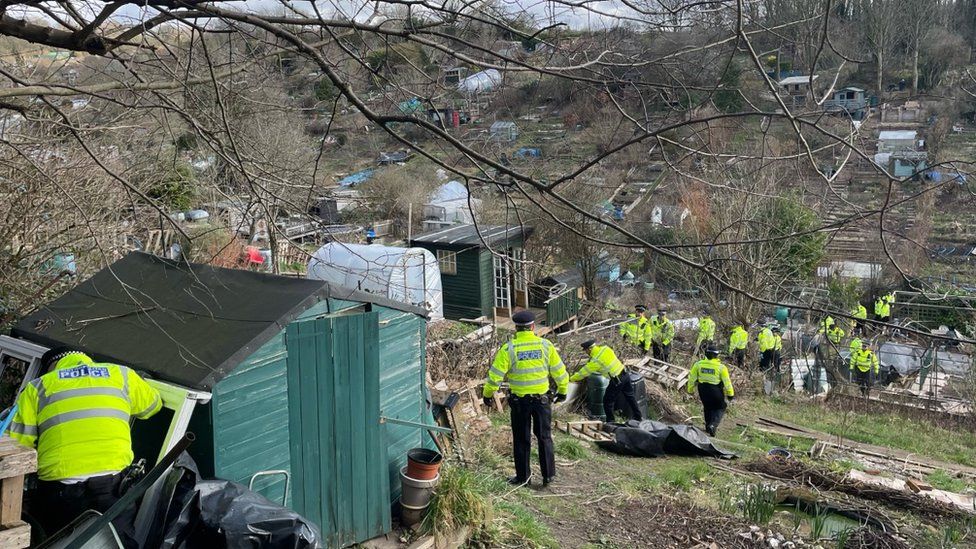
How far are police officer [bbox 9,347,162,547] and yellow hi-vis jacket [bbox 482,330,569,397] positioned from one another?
440cm

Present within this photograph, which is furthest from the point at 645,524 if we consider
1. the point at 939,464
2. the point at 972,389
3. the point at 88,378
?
the point at 972,389

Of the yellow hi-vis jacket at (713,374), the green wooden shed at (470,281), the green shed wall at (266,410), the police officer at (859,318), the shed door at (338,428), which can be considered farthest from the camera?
the green wooden shed at (470,281)

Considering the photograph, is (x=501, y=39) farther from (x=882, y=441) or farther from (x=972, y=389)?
(x=972, y=389)

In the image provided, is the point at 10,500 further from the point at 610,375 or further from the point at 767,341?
the point at 767,341

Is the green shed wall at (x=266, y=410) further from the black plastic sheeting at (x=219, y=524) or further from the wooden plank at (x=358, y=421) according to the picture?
the black plastic sheeting at (x=219, y=524)

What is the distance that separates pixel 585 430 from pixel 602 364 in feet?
3.22

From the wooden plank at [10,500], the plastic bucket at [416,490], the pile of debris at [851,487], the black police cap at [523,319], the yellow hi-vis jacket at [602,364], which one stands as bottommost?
the pile of debris at [851,487]

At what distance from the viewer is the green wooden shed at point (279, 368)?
550 centimetres

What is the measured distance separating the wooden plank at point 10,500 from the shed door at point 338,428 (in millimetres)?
2245

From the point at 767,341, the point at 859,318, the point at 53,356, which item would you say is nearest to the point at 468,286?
the point at 767,341

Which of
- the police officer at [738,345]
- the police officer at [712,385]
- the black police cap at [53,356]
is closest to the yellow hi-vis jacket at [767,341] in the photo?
the police officer at [738,345]

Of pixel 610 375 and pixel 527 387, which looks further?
pixel 610 375

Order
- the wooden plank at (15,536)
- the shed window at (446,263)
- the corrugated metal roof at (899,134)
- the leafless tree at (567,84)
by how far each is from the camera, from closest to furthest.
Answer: the leafless tree at (567,84) < the wooden plank at (15,536) < the shed window at (446,263) < the corrugated metal roof at (899,134)

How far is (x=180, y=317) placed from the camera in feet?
20.2
